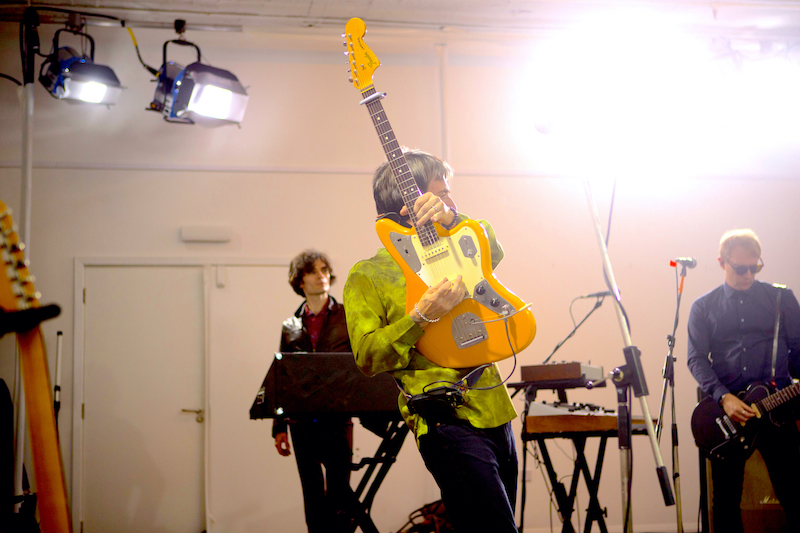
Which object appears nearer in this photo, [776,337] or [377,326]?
[377,326]

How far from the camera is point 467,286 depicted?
1.68 meters

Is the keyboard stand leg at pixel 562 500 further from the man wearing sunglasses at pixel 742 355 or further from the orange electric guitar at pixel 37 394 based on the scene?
the orange electric guitar at pixel 37 394

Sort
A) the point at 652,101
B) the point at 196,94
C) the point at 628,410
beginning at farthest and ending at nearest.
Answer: the point at 652,101 < the point at 196,94 < the point at 628,410

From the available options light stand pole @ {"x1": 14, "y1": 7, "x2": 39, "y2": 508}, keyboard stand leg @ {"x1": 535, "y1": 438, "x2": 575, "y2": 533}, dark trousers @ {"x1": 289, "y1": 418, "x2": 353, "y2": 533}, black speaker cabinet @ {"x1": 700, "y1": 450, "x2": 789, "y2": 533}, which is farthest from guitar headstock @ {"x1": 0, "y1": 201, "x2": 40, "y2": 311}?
black speaker cabinet @ {"x1": 700, "y1": 450, "x2": 789, "y2": 533}

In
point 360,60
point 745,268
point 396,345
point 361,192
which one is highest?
point 361,192

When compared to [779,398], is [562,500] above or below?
below

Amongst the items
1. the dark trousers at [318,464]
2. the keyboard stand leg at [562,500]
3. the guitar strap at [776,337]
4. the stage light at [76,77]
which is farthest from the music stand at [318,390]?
the stage light at [76,77]

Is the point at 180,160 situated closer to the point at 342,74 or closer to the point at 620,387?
the point at 342,74

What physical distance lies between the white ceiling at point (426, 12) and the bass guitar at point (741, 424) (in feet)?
9.53

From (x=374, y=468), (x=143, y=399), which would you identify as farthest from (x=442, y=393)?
(x=143, y=399)

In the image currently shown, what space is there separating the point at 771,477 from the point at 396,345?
276 centimetres

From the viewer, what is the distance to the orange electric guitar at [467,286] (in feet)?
5.41

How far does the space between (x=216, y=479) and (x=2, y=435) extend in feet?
7.87

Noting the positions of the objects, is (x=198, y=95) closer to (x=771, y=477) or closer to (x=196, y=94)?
(x=196, y=94)
